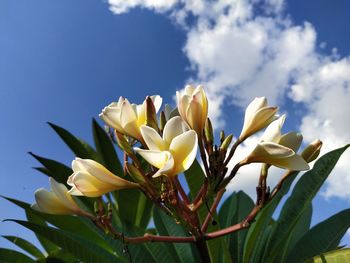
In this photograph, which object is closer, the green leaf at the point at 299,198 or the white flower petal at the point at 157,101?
the white flower petal at the point at 157,101

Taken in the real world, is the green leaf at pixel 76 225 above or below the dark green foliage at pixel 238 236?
above

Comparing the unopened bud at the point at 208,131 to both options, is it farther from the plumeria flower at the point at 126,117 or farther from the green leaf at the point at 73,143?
the green leaf at the point at 73,143

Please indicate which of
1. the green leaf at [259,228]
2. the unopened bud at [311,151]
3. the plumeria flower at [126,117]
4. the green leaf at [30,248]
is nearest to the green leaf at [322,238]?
the green leaf at [259,228]

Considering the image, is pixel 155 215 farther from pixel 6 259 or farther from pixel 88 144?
pixel 88 144

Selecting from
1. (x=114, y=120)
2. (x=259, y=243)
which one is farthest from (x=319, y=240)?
(x=114, y=120)

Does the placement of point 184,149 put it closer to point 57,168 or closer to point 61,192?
point 61,192

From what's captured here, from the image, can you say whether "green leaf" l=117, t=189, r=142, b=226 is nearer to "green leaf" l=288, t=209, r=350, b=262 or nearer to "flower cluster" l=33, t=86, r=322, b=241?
"green leaf" l=288, t=209, r=350, b=262

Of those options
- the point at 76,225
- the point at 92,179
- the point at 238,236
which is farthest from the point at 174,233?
the point at 92,179
